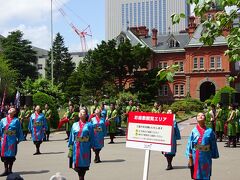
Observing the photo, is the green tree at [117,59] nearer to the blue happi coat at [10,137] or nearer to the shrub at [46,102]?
the shrub at [46,102]

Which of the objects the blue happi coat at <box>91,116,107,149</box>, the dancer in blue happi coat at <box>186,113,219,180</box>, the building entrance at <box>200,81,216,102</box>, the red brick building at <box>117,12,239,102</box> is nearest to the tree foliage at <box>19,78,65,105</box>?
the blue happi coat at <box>91,116,107,149</box>

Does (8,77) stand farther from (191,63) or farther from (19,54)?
(191,63)

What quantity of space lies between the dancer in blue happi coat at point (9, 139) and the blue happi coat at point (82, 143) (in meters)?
2.29

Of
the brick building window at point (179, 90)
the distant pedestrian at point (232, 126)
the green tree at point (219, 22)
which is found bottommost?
the distant pedestrian at point (232, 126)

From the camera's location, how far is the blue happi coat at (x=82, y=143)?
943cm

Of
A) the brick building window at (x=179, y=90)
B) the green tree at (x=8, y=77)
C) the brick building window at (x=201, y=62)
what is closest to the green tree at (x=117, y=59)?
the green tree at (x=8, y=77)

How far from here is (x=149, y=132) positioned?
6.32 m

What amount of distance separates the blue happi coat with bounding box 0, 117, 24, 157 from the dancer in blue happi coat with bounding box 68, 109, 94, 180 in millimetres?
2274

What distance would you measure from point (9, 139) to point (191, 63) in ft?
171

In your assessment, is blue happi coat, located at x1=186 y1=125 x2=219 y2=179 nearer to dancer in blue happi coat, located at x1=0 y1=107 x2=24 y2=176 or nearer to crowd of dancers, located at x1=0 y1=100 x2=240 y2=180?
crowd of dancers, located at x1=0 y1=100 x2=240 y2=180

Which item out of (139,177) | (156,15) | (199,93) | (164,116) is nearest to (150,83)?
(199,93)

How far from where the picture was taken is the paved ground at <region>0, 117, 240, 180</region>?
10863 mm

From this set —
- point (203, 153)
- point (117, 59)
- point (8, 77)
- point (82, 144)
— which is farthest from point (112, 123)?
point (8, 77)

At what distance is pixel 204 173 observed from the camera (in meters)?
8.29
